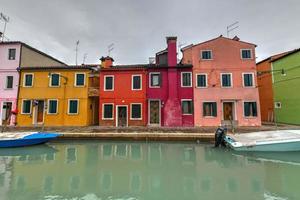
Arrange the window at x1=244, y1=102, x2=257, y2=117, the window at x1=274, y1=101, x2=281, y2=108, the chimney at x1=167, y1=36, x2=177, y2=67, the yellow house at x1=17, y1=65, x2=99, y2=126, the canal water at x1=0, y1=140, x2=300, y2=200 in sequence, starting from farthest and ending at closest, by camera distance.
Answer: the window at x1=274, y1=101, x2=281, y2=108, the yellow house at x1=17, y1=65, x2=99, y2=126, the chimney at x1=167, y1=36, x2=177, y2=67, the window at x1=244, y1=102, x2=257, y2=117, the canal water at x1=0, y1=140, x2=300, y2=200

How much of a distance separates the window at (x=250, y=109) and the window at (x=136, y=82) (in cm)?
970

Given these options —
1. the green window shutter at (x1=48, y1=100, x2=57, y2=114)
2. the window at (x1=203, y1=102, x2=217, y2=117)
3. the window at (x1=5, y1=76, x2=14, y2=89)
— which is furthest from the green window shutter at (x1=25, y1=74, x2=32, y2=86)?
the window at (x1=203, y1=102, x2=217, y2=117)

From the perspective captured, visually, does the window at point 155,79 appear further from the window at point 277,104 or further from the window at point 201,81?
the window at point 277,104

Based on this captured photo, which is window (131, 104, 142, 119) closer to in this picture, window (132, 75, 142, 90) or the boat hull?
window (132, 75, 142, 90)

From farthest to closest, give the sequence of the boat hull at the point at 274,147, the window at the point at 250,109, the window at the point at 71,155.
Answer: the window at the point at 250,109 < the boat hull at the point at 274,147 < the window at the point at 71,155

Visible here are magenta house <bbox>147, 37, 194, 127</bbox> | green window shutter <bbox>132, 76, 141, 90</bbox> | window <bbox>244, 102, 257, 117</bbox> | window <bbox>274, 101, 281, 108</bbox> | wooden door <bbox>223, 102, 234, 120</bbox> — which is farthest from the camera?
window <bbox>274, 101, 281, 108</bbox>

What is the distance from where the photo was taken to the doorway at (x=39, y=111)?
65.8ft

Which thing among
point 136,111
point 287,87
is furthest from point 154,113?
point 287,87

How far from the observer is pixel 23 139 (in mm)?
14133

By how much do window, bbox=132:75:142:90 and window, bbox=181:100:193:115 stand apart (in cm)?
424

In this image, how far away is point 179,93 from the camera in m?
19.6

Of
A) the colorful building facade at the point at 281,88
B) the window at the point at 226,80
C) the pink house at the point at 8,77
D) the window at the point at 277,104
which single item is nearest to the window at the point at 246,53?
the window at the point at 226,80

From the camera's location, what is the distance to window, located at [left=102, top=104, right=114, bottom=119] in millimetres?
19797

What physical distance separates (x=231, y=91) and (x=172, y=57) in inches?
243
